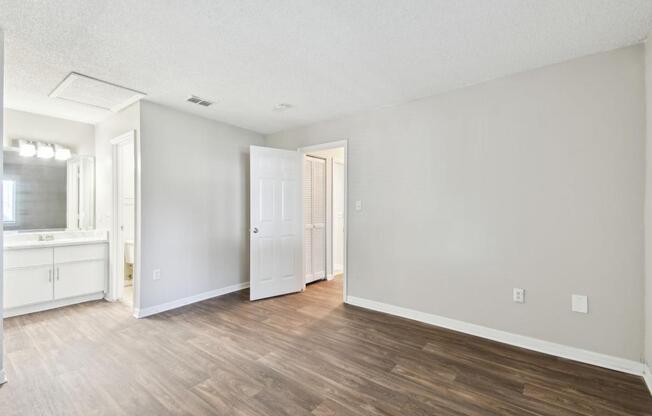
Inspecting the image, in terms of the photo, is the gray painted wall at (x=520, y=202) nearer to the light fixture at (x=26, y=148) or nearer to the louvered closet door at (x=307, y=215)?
the louvered closet door at (x=307, y=215)

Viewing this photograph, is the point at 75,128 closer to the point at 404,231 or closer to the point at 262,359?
the point at 262,359

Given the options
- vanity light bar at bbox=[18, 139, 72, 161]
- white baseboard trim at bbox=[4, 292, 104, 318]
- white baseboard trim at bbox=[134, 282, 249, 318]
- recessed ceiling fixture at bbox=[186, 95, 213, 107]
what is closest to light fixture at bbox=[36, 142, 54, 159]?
vanity light bar at bbox=[18, 139, 72, 161]

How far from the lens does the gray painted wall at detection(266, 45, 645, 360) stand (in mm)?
2148

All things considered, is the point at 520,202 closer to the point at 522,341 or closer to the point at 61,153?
the point at 522,341

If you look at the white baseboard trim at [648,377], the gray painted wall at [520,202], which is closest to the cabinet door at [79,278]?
the gray painted wall at [520,202]

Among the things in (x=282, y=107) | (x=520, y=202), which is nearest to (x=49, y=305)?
(x=282, y=107)

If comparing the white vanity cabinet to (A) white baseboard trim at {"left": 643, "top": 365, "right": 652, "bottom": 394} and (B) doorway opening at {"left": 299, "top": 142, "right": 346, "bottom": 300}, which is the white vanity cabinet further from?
(A) white baseboard trim at {"left": 643, "top": 365, "right": 652, "bottom": 394}

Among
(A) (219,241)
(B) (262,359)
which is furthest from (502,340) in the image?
Result: (A) (219,241)

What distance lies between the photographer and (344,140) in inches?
147

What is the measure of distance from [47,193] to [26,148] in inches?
23.4

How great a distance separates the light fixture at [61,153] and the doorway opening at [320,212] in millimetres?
3160

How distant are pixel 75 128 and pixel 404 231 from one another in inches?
182

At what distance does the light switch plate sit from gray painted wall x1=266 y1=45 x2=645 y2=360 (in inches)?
1.4

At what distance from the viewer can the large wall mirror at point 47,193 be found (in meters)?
3.56
